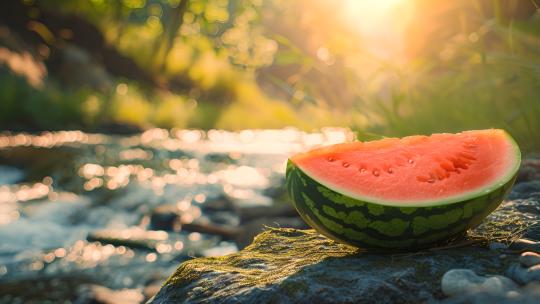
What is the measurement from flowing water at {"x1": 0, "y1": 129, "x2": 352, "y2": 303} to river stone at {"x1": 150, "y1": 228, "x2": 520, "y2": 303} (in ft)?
7.93

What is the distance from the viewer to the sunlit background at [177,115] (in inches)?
159

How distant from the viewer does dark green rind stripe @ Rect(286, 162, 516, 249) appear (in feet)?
5.58

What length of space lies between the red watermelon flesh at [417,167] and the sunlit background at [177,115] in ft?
3.34

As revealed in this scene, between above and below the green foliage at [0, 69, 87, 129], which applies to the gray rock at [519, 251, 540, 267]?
below

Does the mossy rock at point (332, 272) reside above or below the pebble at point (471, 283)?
above

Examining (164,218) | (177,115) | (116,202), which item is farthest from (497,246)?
(177,115)

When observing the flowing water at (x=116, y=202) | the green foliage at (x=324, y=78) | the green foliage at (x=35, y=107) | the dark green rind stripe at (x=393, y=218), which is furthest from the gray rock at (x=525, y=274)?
the green foliage at (x=35, y=107)

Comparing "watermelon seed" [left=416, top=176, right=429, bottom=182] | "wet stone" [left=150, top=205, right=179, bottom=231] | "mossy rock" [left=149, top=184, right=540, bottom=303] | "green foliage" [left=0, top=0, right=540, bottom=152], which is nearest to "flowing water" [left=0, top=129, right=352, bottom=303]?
"wet stone" [left=150, top=205, right=179, bottom=231]

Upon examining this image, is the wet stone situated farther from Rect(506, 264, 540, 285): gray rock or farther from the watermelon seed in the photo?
Rect(506, 264, 540, 285): gray rock

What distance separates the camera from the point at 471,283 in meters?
1.44

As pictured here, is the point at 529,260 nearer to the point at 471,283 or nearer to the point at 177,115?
the point at 471,283

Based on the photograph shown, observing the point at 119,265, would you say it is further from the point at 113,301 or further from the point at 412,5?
the point at 412,5

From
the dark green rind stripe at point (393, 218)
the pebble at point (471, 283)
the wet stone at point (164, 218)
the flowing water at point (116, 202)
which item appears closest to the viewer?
the pebble at point (471, 283)

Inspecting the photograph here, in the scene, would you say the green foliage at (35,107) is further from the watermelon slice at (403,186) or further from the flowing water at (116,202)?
the watermelon slice at (403,186)
